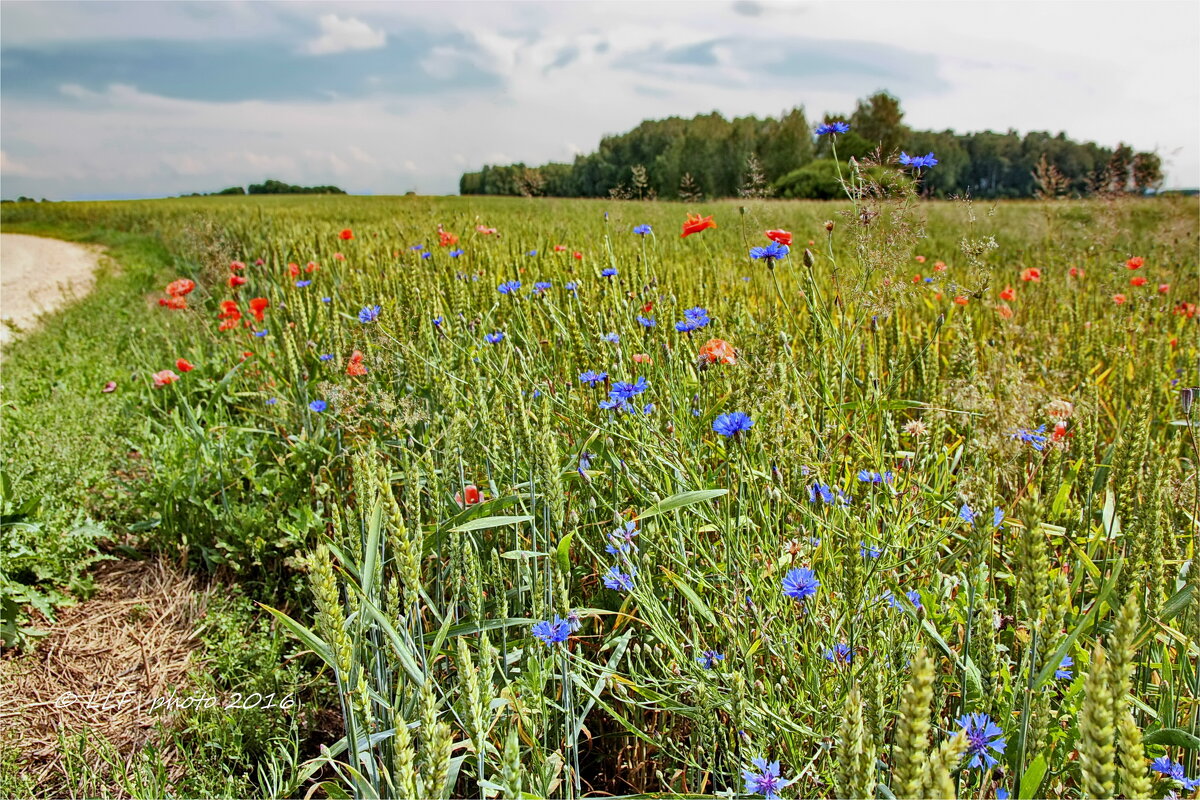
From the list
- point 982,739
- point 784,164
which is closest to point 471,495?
point 982,739

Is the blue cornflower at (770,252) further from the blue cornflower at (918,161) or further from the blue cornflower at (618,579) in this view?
the blue cornflower at (618,579)

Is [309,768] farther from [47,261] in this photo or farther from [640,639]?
[47,261]

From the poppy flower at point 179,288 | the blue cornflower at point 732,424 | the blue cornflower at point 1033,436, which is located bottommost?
the blue cornflower at point 1033,436

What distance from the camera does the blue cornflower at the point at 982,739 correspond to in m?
1.04

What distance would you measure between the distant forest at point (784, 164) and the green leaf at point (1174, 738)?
1.19 m

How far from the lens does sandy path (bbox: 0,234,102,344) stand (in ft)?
22.4

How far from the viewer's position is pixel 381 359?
89.2 inches

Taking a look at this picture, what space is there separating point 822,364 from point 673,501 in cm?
52

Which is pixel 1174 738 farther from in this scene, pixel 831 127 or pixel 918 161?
pixel 831 127

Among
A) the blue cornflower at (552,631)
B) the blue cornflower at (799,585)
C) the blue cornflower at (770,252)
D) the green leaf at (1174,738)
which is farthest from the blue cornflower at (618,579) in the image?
the blue cornflower at (770,252)

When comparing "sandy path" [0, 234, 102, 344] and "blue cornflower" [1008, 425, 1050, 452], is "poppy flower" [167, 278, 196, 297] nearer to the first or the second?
"sandy path" [0, 234, 102, 344]

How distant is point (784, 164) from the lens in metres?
23.5

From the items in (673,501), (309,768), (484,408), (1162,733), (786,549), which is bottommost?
(309,768)

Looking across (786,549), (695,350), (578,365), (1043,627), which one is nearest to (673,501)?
(786,549)
